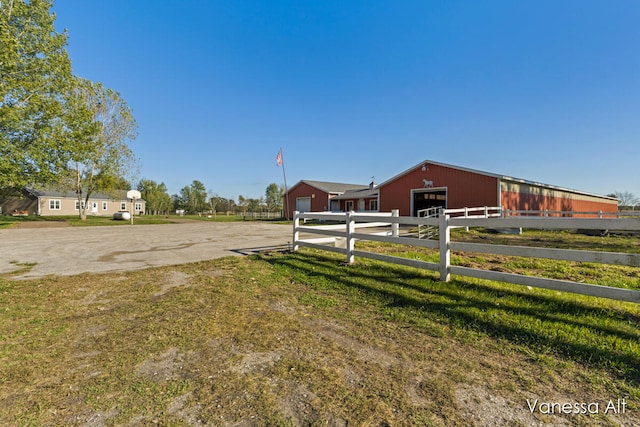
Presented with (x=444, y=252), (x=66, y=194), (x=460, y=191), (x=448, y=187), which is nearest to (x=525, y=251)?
(x=444, y=252)

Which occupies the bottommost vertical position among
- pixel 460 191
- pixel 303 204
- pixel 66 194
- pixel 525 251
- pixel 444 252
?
pixel 444 252

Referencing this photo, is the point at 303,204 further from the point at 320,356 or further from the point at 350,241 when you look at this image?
the point at 320,356

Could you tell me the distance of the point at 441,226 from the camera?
504 centimetres

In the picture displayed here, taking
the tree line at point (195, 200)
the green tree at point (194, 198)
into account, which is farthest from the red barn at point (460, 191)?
the green tree at point (194, 198)

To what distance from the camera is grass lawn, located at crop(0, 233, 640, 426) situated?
6.73 feet

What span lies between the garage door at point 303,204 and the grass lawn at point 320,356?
2836cm

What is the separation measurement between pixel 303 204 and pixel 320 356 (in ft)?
103

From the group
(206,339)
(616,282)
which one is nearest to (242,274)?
(206,339)

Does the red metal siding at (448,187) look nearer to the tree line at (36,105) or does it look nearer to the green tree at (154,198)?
the tree line at (36,105)

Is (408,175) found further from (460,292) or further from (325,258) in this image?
(460,292)

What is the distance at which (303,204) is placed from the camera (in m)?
34.0

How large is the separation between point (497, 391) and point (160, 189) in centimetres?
7572

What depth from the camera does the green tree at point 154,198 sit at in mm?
61312

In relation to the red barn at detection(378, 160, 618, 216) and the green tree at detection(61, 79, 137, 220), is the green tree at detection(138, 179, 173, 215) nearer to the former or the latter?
the green tree at detection(61, 79, 137, 220)
